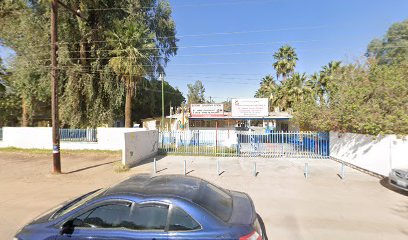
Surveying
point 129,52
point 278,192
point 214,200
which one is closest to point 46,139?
point 129,52

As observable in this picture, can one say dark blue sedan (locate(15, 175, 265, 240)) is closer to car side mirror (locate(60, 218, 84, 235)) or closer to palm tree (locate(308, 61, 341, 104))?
car side mirror (locate(60, 218, 84, 235))

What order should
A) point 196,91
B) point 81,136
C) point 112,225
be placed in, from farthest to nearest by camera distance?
point 196,91, point 81,136, point 112,225

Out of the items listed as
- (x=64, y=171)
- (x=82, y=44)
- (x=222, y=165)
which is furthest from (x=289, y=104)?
(x=64, y=171)

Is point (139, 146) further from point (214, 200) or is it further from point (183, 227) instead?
point (183, 227)

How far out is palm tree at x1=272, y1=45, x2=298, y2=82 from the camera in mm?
35844

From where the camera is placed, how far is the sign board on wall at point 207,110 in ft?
74.9

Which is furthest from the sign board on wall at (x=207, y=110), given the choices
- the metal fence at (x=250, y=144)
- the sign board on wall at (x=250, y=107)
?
A: the metal fence at (x=250, y=144)

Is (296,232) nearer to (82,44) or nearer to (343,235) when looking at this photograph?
(343,235)

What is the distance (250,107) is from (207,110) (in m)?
4.03

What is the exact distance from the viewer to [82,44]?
1966 centimetres

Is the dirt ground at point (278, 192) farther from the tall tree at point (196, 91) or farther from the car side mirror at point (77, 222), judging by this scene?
the tall tree at point (196, 91)

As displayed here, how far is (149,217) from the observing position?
2941 mm

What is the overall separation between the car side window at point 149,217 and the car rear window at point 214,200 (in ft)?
1.43

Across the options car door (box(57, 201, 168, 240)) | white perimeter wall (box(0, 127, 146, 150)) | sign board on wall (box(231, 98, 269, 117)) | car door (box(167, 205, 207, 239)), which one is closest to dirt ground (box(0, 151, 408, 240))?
car door (box(167, 205, 207, 239))
